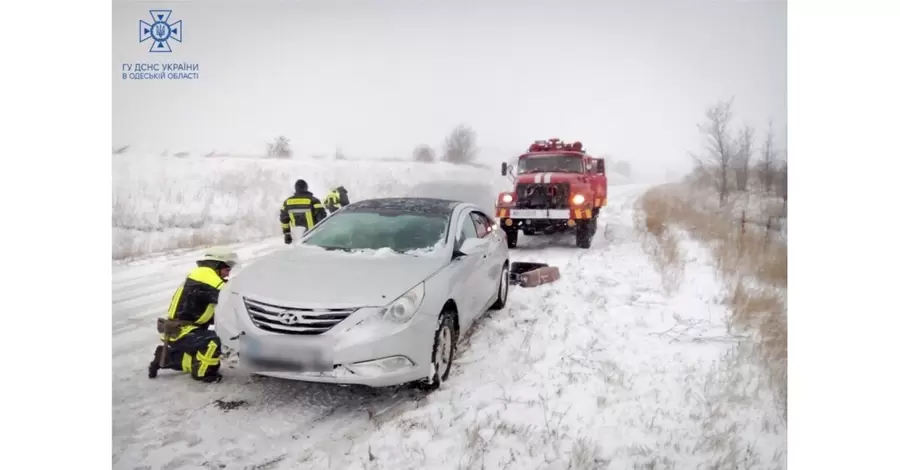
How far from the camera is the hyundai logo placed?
11.5ft

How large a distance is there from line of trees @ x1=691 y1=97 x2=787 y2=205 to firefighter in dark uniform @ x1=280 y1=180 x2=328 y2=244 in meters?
3.23

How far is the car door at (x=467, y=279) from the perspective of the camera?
13.1 feet

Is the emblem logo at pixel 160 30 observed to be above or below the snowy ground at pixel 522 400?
above

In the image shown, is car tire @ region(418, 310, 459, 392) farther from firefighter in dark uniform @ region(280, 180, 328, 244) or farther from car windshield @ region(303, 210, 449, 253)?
firefighter in dark uniform @ region(280, 180, 328, 244)

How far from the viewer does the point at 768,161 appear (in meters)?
4.54

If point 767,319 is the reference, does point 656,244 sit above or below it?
above

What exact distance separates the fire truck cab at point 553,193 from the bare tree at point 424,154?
0.67 metres

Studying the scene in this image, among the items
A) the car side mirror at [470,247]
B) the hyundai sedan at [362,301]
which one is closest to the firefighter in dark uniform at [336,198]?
the hyundai sedan at [362,301]

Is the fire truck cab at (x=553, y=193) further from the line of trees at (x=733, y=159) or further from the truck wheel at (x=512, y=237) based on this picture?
the line of trees at (x=733, y=159)

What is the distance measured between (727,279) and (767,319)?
1.41ft

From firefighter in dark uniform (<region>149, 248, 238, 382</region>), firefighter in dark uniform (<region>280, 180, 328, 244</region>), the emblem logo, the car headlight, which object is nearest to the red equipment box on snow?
the car headlight

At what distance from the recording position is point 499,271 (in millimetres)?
4777
